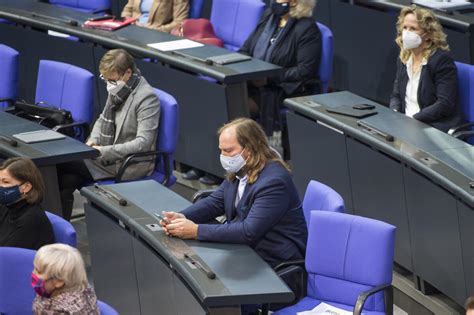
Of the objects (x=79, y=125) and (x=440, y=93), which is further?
(x=79, y=125)

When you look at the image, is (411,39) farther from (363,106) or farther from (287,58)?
(287,58)

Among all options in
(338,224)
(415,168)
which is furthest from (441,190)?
(338,224)

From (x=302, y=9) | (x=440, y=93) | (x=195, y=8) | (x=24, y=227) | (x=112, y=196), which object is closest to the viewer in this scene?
(x=24, y=227)

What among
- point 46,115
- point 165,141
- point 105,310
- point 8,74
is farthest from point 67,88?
point 105,310

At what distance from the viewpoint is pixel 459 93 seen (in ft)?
22.9

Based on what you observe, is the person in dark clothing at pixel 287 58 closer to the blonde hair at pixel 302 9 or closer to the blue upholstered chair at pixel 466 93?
the blonde hair at pixel 302 9

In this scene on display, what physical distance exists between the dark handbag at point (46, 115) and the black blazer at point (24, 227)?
5.82 ft

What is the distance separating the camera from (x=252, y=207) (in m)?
5.23

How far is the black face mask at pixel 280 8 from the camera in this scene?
8211 millimetres

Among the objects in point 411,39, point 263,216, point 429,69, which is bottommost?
point 263,216

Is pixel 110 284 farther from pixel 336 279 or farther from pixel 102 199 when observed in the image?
pixel 336 279

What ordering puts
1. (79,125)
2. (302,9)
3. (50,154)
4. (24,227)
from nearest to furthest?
(24,227)
(50,154)
(79,125)
(302,9)

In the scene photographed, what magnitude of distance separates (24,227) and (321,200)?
1.40 meters

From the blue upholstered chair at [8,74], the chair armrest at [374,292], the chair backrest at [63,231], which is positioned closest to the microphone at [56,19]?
the blue upholstered chair at [8,74]
